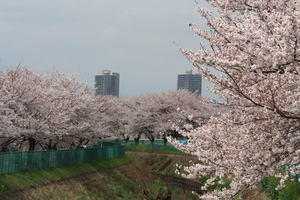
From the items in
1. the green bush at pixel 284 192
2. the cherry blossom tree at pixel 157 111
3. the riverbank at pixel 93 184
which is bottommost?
the riverbank at pixel 93 184

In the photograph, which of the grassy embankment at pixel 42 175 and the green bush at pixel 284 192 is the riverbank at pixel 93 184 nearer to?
the grassy embankment at pixel 42 175

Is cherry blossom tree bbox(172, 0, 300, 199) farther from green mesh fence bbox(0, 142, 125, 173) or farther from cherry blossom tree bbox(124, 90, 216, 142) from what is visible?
cherry blossom tree bbox(124, 90, 216, 142)

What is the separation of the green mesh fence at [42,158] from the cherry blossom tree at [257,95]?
1237 centimetres

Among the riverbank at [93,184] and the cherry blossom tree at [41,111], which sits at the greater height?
the cherry blossom tree at [41,111]

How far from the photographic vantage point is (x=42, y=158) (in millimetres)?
24625

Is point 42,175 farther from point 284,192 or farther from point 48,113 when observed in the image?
point 284,192

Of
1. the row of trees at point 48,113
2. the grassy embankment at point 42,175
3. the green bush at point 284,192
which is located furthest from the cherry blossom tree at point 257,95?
the grassy embankment at point 42,175

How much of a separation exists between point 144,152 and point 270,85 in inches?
2073

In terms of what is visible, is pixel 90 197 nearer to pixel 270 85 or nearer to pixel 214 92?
pixel 214 92

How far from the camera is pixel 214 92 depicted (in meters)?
10.5

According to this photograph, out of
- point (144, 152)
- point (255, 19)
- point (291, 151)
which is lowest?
point (144, 152)

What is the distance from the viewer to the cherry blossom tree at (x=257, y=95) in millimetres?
7727

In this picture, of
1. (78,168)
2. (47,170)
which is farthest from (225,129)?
(78,168)

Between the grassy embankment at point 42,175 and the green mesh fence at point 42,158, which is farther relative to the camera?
the green mesh fence at point 42,158
